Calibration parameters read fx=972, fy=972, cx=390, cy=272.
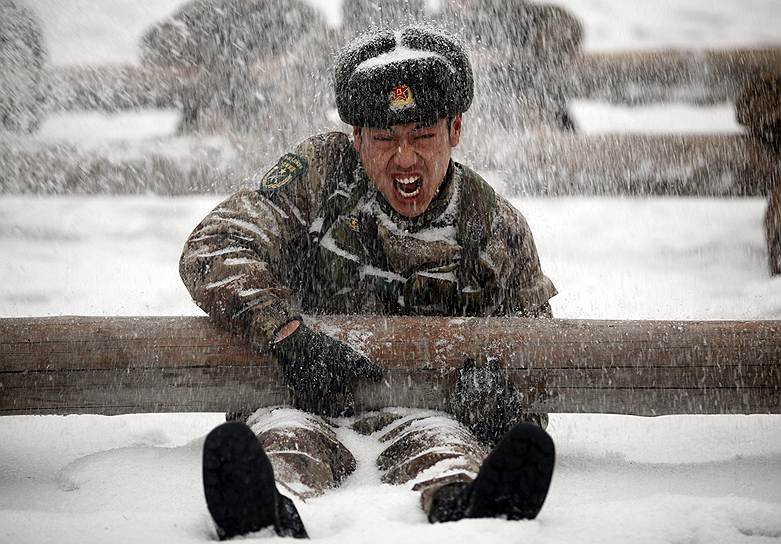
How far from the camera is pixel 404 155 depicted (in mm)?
2709

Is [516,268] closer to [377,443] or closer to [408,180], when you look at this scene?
[408,180]

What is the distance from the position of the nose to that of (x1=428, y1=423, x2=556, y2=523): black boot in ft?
3.40

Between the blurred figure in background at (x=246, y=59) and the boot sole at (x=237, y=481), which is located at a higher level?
the blurred figure in background at (x=246, y=59)

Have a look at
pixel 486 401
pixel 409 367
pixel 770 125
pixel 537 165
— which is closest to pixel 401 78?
pixel 409 367

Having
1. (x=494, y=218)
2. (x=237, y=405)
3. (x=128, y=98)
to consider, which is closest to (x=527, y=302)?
(x=494, y=218)

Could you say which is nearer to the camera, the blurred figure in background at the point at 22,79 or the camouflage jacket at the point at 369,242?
the camouflage jacket at the point at 369,242

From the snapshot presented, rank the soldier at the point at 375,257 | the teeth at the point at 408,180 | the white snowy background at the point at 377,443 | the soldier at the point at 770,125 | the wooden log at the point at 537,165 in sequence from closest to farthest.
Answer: the white snowy background at the point at 377,443 → the soldier at the point at 375,257 → the teeth at the point at 408,180 → the soldier at the point at 770,125 → the wooden log at the point at 537,165

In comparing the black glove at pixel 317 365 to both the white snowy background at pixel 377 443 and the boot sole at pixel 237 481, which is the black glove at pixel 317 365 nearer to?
the white snowy background at pixel 377 443

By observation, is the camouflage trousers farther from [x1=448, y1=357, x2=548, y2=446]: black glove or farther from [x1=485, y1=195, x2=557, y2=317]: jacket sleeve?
[x1=485, y1=195, x2=557, y2=317]: jacket sleeve

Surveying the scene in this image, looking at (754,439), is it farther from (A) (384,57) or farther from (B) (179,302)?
(B) (179,302)

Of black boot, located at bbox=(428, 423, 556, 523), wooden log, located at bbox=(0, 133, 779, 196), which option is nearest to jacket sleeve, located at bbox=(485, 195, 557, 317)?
black boot, located at bbox=(428, 423, 556, 523)

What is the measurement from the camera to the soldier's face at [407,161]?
2713mm

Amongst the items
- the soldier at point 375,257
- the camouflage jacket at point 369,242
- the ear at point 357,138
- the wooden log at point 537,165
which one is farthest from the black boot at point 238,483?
the wooden log at point 537,165

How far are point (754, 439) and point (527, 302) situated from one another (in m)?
0.85
